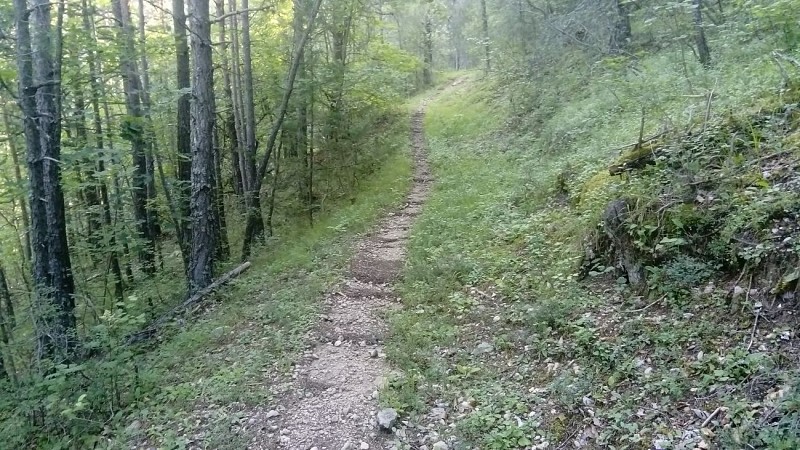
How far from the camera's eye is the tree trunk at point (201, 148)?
8953 mm

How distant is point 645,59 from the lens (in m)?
12.5

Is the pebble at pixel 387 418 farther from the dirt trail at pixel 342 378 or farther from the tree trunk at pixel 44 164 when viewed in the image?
the tree trunk at pixel 44 164

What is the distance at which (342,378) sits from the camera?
5.68m

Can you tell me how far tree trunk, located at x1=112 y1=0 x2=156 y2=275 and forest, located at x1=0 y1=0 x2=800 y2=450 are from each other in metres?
0.08

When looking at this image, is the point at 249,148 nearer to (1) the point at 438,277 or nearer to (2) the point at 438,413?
(1) the point at 438,277

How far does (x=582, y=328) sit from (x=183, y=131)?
994 centimetres

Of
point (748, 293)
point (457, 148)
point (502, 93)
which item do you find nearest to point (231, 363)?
point (748, 293)

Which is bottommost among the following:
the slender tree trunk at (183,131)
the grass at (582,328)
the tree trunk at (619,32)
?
the grass at (582,328)

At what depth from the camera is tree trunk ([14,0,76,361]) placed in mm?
7086

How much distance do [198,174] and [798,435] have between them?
29.2 feet

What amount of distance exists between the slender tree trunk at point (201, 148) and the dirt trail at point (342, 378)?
9.17 feet

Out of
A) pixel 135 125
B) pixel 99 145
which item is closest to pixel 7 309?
pixel 99 145

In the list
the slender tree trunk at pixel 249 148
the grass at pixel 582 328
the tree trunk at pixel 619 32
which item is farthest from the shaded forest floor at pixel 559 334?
the tree trunk at pixel 619 32

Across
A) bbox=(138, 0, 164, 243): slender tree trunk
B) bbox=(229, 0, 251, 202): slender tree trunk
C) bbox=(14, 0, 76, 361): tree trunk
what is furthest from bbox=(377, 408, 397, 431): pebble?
bbox=(229, 0, 251, 202): slender tree trunk
